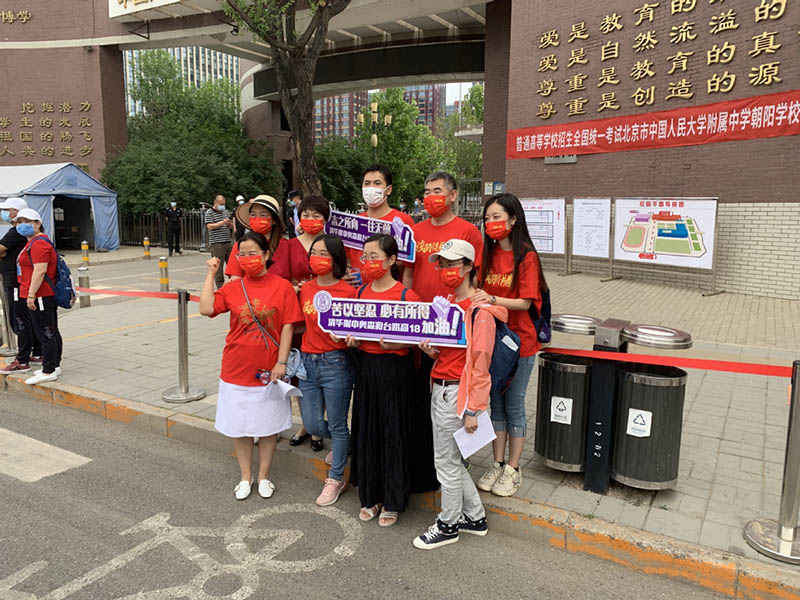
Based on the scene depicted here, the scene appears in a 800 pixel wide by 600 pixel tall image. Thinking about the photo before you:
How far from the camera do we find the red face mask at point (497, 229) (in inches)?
140

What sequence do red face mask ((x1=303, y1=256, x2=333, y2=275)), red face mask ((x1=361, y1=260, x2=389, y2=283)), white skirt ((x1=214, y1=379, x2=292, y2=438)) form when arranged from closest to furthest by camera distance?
red face mask ((x1=361, y1=260, x2=389, y2=283)) → red face mask ((x1=303, y1=256, x2=333, y2=275)) → white skirt ((x1=214, y1=379, x2=292, y2=438))

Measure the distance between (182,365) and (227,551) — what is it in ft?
8.67

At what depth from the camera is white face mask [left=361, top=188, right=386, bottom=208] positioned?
13.5ft

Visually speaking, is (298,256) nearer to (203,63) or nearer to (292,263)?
(292,263)

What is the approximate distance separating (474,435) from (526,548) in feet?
2.74

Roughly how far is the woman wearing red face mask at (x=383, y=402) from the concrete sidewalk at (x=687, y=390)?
0.81 meters

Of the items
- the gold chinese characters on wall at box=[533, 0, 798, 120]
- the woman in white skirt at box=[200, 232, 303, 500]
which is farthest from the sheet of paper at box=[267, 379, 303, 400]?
the gold chinese characters on wall at box=[533, 0, 798, 120]

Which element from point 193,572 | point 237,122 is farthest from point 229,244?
point 237,122

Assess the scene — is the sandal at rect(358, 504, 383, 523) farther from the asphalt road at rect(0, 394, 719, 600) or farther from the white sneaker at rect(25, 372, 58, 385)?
the white sneaker at rect(25, 372, 58, 385)

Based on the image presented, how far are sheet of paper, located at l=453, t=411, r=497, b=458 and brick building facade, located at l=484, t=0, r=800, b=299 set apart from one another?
418 inches

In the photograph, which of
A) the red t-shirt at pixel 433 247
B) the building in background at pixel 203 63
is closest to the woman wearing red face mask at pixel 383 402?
the red t-shirt at pixel 433 247

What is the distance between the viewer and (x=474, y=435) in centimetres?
323

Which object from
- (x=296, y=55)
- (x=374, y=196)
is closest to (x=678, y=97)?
(x=296, y=55)

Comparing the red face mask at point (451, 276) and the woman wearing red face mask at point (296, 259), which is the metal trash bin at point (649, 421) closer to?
the red face mask at point (451, 276)
